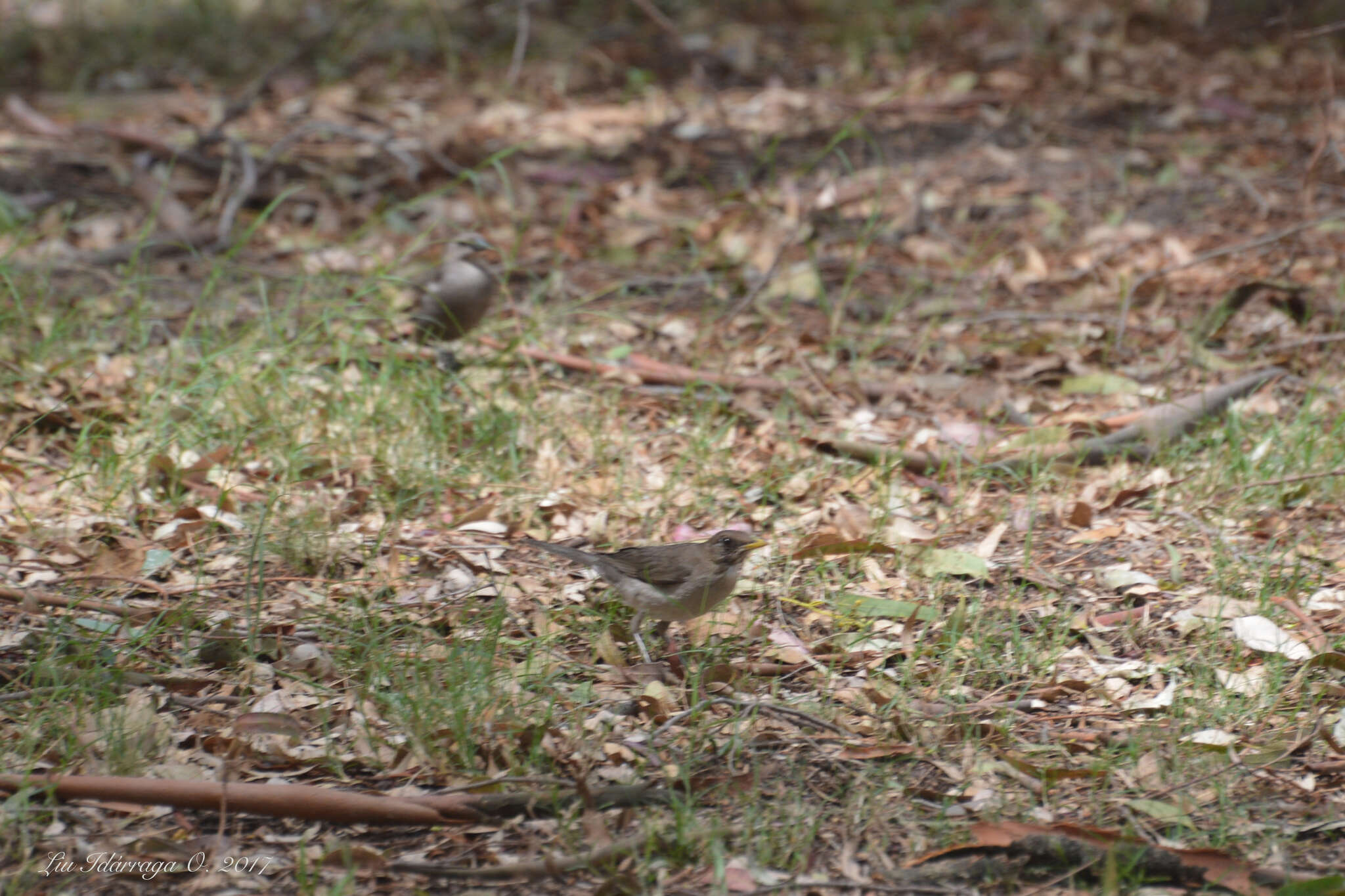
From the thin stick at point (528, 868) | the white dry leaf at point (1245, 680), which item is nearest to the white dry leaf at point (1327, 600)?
the white dry leaf at point (1245, 680)

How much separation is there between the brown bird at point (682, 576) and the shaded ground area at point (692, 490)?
6.5 inches

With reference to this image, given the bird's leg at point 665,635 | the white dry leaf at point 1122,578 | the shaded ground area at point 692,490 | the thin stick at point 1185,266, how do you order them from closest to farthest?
1. the shaded ground area at point 692,490
2. the bird's leg at point 665,635
3. the white dry leaf at point 1122,578
4. the thin stick at point 1185,266

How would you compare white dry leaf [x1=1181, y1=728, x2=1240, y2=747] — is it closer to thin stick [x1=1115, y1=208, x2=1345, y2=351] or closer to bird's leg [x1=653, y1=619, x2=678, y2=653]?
bird's leg [x1=653, y1=619, x2=678, y2=653]

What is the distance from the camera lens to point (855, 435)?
4.45 metres

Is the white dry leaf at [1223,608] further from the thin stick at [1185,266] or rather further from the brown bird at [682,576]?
the thin stick at [1185,266]

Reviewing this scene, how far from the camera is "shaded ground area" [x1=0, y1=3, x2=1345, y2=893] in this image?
8.63 feet

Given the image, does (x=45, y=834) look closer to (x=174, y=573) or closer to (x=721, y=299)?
(x=174, y=573)

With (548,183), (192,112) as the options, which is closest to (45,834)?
(548,183)

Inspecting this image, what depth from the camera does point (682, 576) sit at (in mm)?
3123

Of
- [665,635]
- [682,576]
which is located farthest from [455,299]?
[682,576]

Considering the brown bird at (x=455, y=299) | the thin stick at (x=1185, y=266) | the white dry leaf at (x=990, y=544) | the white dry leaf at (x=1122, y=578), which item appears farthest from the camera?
the thin stick at (x=1185, y=266)

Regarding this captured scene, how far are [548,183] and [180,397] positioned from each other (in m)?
2.98

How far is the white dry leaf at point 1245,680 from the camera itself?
304cm

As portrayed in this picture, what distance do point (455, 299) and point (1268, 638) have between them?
114 inches
